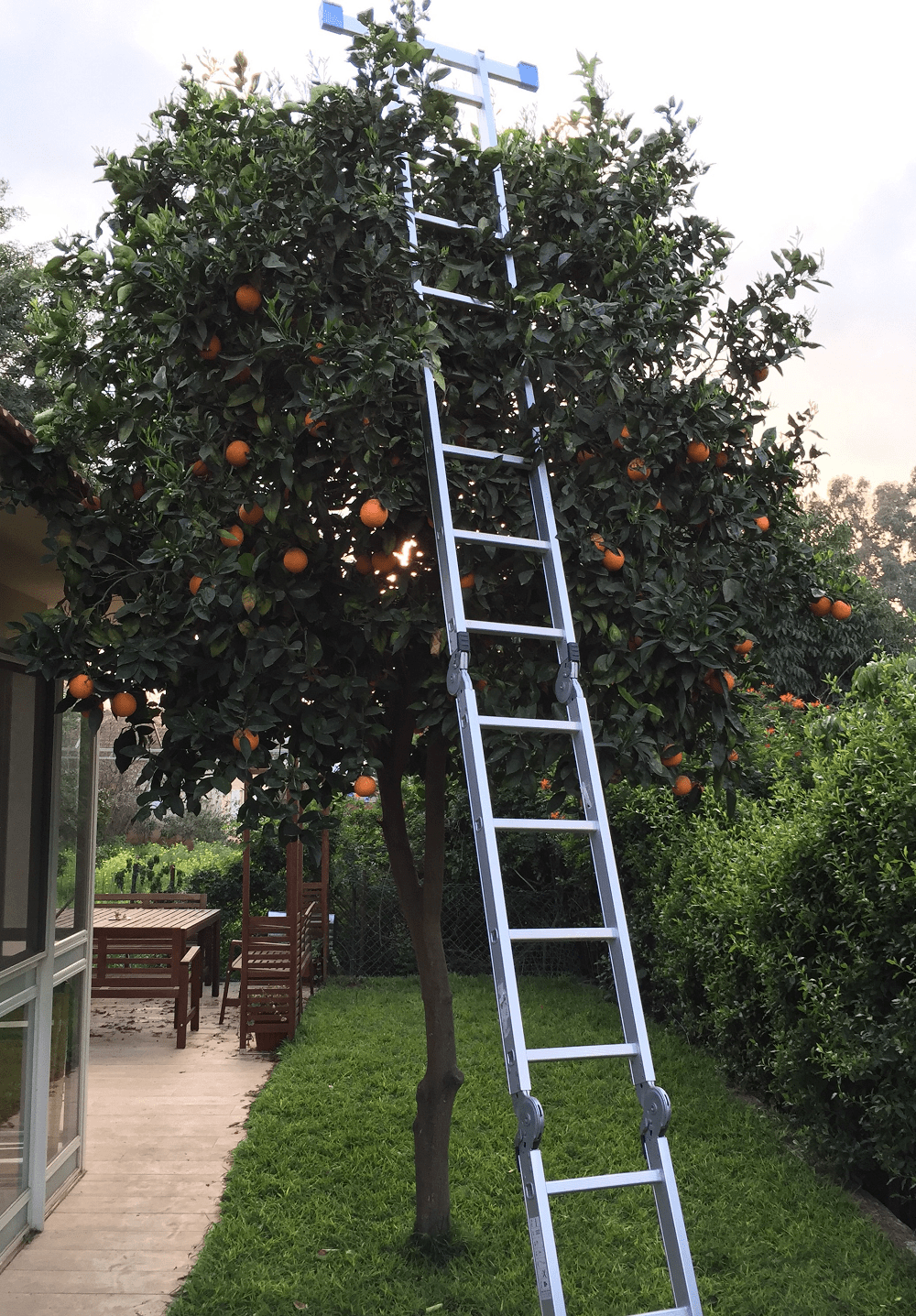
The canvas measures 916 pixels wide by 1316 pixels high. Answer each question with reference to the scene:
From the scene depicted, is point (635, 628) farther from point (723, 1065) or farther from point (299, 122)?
point (723, 1065)

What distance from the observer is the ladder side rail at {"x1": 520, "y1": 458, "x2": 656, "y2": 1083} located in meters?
2.56

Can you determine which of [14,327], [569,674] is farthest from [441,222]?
[14,327]

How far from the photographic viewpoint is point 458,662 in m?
2.79

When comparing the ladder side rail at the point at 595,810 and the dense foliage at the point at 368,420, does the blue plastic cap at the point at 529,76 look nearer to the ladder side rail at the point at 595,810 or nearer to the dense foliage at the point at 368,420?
the dense foliage at the point at 368,420

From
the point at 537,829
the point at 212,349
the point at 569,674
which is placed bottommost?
the point at 537,829

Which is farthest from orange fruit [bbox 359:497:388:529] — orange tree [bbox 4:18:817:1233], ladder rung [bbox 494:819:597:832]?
ladder rung [bbox 494:819:597:832]

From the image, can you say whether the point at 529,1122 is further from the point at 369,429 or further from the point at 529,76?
the point at 529,76

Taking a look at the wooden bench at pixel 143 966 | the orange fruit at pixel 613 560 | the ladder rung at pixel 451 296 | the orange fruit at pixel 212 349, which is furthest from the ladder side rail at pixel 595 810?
the wooden bench at pixel 143 966

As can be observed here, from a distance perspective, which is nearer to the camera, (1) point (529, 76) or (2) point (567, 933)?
(2) point (567, 933)

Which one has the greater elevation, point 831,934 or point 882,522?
point 882,522

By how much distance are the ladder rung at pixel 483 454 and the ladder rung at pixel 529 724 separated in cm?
79

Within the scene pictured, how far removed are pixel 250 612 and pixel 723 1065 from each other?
4261mm

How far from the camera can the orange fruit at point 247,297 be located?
2816mm

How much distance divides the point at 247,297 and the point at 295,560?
2.45 ft
